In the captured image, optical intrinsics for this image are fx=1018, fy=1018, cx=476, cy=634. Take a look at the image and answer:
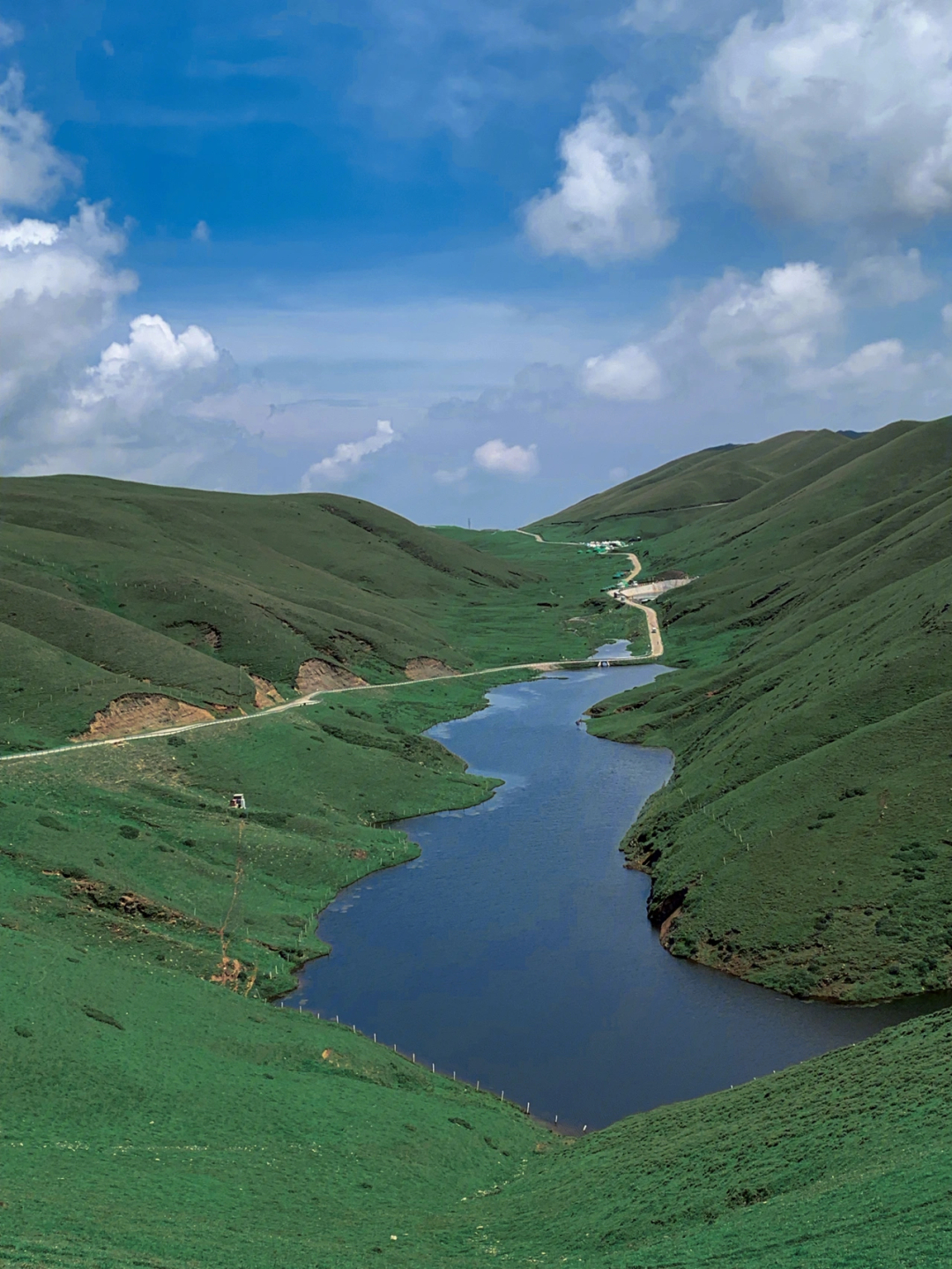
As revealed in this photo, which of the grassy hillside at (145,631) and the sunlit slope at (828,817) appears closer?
→ the sunlit slope at (828,817)

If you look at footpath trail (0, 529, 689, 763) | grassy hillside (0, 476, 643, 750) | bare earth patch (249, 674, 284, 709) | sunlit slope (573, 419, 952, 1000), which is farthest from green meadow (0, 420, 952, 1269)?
bare earth patch (249, 674, 284, 709)

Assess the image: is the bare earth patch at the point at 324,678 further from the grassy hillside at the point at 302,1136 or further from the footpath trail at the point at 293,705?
the grassy hillside at the point at 302,1136

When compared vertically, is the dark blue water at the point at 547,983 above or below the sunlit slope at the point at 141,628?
below

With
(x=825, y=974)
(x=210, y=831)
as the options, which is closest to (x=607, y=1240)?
(x=825, y=974)

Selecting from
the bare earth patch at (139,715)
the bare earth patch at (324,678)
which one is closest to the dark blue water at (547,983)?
the bare earth patch at (139,715)

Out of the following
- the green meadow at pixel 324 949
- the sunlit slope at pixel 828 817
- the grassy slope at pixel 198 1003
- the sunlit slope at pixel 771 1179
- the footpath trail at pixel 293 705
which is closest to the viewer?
the sunlit slope at pixel 771 1179

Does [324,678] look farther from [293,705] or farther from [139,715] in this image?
[139,715]

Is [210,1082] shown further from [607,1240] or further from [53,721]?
[53,721]
